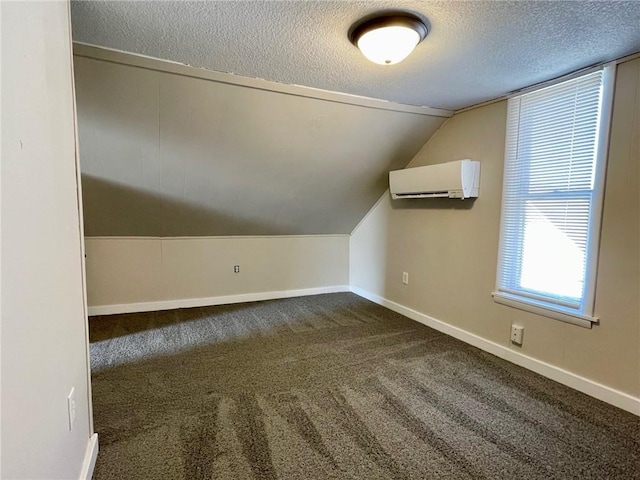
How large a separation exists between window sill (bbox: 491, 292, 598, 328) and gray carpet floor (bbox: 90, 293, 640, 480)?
1.48 ft

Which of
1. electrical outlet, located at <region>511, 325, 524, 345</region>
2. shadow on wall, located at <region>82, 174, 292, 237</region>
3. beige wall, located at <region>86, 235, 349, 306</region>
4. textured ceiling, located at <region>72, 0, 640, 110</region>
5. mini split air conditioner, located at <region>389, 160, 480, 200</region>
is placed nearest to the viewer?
textured ceiling, located at <region>72, 0, 640, 110</region>

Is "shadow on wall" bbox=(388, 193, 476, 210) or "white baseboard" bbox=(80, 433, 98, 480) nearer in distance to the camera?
"white baseboard" bbox=(80, 433, 98, 480)

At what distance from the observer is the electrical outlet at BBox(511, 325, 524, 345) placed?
263 centimetres

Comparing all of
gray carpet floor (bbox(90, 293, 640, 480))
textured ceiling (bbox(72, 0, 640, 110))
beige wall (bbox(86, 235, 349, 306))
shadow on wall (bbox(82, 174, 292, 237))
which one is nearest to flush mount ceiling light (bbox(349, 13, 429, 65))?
textured ceiling (bbox(72, 0, 640, 110))

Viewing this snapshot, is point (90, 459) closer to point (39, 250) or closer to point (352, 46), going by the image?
point (39, 250)

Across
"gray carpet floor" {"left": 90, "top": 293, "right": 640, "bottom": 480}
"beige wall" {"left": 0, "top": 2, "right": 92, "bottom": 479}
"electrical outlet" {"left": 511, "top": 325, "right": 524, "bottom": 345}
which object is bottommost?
"gray carpet floor" {"left": 90, "top": 293, "right": 640, "bottom": 480}

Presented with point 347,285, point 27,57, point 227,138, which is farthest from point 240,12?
point 347,285

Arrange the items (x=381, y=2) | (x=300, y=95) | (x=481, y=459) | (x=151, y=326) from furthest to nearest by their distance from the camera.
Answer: (x=151, y=326), (x=300, y=95), (x=481, y=459), (x=381, y=2)

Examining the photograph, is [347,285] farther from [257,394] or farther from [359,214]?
[257,394]

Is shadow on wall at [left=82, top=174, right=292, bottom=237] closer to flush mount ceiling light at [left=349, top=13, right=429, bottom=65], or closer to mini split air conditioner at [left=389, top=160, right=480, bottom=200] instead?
mini split air conditioner at [left=389, top=160, right=480, bottom=200]

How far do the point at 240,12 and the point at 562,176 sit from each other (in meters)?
2.23

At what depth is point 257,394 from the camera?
2.19 metres

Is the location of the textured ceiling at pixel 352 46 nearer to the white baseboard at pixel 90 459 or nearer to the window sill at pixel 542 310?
the window sill at pixel 542 310

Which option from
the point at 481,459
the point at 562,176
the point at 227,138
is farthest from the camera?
the point at 227,138
